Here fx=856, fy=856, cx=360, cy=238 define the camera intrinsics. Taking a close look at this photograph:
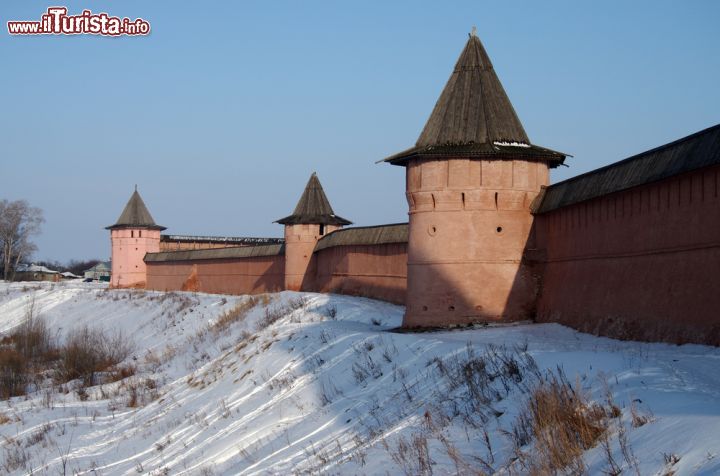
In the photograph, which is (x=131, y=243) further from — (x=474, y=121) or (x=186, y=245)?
(x=474, y=121)

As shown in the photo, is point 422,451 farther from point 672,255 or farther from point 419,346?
point 672,255

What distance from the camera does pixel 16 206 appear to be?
215 ft

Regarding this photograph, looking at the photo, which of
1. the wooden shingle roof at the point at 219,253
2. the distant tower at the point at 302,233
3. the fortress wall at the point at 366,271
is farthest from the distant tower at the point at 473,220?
the wooden shingle roof at the point at 219,253

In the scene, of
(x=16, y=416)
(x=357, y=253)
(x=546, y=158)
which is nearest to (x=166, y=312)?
(x=357, y=253)

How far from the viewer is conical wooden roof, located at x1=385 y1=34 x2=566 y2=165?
49.8 feet

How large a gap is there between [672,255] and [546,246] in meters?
4.54

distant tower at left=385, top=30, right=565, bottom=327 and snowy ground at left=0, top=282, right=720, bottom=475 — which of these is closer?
snowy ground at left=0, top=282, right=720, bottom=475

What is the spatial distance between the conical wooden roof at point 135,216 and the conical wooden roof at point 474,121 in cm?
3058

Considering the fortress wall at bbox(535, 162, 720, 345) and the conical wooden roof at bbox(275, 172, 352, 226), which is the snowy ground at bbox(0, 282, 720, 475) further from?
the conical wooden roof at bbox(275, 172, 352, 226)

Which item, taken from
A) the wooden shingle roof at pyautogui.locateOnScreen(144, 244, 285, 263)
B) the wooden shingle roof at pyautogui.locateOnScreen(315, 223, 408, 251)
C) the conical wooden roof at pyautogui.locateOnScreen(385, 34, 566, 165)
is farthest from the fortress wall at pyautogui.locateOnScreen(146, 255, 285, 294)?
the conical wooden roof at pyautogui.locateOnScreen(385, 34, 566, 165)

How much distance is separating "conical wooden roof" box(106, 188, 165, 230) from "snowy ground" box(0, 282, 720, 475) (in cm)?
2465

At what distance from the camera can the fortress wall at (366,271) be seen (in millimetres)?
20469

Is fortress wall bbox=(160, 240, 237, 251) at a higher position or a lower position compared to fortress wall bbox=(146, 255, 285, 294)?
higher

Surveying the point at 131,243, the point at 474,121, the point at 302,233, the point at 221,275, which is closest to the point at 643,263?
the point at 474,121
